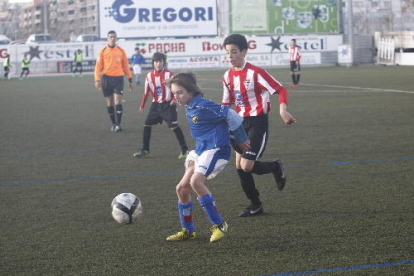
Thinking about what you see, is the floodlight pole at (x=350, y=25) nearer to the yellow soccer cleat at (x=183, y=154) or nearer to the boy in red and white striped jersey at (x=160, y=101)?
the boy in red and white striped jersey at (x=160, y=101)

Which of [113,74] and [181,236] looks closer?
[181,236]

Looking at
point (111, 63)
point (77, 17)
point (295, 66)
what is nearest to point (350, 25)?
point (295, 66)

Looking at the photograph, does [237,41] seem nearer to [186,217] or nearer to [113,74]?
[186,217]

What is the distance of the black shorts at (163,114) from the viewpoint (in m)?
11.0

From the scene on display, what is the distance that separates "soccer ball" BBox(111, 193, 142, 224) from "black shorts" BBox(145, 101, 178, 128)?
4.92 metres

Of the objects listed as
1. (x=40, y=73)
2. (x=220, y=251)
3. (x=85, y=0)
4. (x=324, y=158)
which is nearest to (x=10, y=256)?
(x=220, y=251)

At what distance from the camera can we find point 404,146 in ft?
35.0

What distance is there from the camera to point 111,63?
1463 cm

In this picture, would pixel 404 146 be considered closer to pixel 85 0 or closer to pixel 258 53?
pixel 258 53

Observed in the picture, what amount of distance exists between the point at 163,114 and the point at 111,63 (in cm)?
404

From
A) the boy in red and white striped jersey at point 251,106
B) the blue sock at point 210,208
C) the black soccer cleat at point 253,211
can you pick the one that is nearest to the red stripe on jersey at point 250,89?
the boy in red and white striped jersey at point 251,106

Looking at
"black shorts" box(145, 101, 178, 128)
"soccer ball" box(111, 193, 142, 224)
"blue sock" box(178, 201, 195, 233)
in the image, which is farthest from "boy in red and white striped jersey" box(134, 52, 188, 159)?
"blue sock" box(178, 201, 195, 233)

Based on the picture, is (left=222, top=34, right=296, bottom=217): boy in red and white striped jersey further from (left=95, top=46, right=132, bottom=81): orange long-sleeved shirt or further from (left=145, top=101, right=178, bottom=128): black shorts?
(left=95, top=46, right=132, bottom=81): orange long-sleeved shirt

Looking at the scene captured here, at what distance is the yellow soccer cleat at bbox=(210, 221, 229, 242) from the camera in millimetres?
5680
